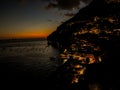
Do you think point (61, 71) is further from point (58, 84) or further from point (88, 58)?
Result: point (88, 58)

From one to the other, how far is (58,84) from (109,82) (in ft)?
26.8

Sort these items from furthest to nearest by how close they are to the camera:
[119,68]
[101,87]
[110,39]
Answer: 1. [110,39]
2. [119,68]
3. [101,87]

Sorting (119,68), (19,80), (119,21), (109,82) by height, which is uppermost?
(119,21)

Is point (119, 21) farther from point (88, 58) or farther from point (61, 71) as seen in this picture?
point (61, 71)

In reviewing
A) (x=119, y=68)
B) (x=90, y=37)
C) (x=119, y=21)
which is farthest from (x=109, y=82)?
(x=119, y=21)

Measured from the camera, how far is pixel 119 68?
83.5 feet

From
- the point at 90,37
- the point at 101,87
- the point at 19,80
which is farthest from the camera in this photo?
the point at 19,80

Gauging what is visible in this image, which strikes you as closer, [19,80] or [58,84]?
[58,84]

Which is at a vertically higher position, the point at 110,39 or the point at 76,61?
the point at 110,39

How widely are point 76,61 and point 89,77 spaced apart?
515 cm

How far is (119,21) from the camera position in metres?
30.9

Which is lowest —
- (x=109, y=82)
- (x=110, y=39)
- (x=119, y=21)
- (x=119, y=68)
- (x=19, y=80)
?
(x=19, y=80)

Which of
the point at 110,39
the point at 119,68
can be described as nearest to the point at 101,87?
the point at 119,68

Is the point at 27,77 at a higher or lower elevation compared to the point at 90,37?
lower
